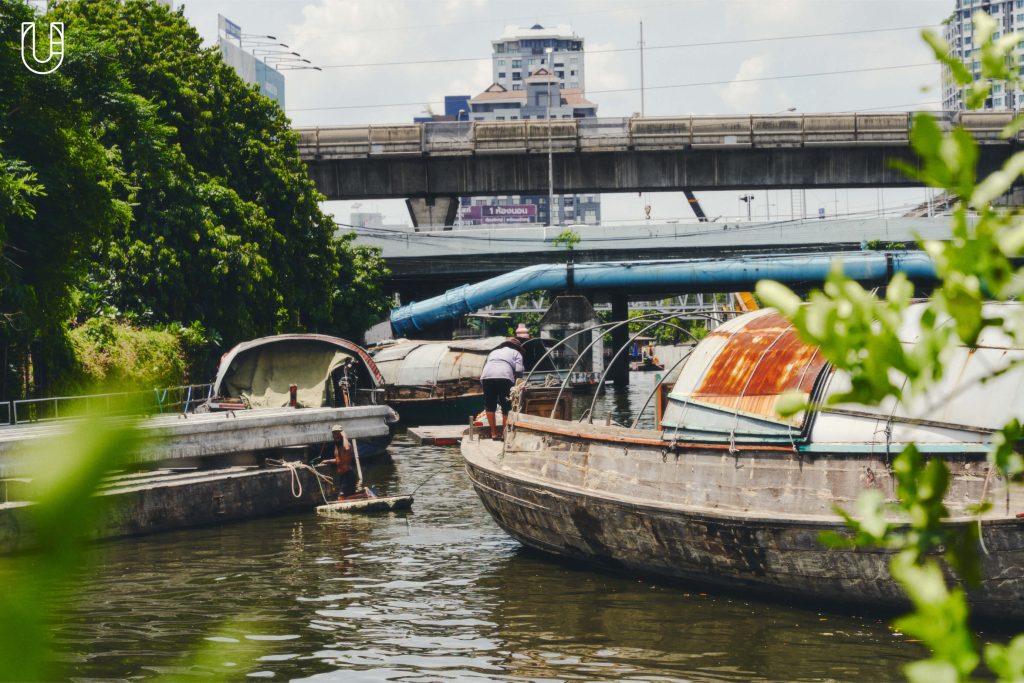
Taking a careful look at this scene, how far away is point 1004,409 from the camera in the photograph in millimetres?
10227

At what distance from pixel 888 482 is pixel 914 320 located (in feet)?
4.87

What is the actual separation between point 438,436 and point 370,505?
32.7 feet

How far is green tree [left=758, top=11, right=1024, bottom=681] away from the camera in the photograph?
1175 mm

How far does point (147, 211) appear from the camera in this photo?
93.4 feet

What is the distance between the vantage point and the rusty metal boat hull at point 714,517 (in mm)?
10195

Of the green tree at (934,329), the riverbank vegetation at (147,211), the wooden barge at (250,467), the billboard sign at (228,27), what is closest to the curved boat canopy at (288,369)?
the riverbank vegetation at (147,211)

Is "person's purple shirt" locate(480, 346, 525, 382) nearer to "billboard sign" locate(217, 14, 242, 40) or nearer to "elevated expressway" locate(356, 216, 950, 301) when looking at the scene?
"elevated expressway" locate(356, 216, 950, 301)

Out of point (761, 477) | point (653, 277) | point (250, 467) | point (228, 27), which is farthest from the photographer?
point (228, 27)

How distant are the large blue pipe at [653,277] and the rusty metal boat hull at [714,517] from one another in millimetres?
28588

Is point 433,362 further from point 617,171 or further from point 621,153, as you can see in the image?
point 621,153

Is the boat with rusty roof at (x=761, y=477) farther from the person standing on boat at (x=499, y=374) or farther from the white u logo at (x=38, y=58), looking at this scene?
the white u logo at (x=38, y=58)

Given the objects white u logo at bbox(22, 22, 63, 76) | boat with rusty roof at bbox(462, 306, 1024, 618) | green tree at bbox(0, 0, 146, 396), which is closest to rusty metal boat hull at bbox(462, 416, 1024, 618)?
boat with rusty roof at bbox(462, 306, 1024, 618)


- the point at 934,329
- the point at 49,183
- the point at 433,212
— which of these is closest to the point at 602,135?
the point at 433,212

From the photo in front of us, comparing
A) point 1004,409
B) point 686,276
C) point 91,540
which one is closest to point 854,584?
point 1004,409
